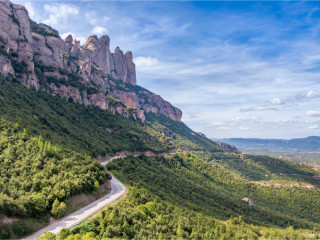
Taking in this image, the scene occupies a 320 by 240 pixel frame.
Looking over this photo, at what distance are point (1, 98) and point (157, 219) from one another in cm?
5520

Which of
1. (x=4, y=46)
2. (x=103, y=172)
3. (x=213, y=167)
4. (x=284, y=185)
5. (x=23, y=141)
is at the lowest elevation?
(x=284, y=185)

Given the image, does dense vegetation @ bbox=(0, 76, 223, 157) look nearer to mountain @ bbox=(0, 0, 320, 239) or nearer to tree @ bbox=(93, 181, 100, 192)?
mountain @ bbox=(0, 0, 320, 239)

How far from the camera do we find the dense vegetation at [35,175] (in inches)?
963

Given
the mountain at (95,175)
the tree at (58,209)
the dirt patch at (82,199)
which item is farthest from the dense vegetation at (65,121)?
the tree at (58,209)

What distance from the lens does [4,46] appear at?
8275 centimetres

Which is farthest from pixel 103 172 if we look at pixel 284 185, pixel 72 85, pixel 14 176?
pixel 284 185

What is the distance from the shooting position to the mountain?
26000mm

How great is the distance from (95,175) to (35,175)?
1023cm

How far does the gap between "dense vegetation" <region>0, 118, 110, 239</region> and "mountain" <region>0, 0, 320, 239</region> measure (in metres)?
0.14

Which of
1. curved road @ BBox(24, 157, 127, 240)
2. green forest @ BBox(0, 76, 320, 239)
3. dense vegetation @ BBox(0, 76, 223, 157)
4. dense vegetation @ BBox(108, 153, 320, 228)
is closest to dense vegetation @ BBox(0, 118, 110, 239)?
green forest @ BBox(0, 76, 320, 239)

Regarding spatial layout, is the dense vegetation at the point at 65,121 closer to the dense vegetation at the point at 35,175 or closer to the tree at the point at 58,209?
the dense vegetation at the point at 35,175

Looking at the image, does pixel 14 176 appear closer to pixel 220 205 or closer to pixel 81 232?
pixel 81 232

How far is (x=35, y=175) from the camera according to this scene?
30797 millimetres

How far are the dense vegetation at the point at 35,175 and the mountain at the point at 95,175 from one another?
0.14m
